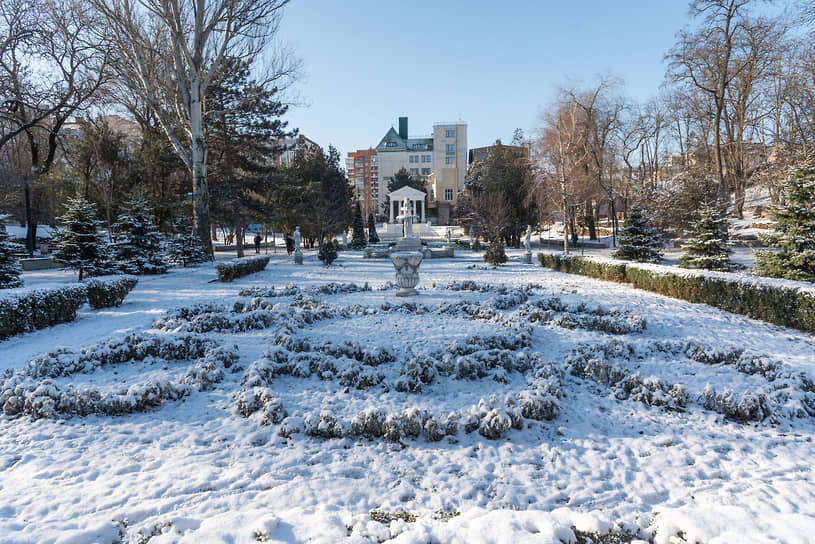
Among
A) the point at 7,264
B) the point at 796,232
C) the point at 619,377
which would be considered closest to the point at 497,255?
the point at 796,232

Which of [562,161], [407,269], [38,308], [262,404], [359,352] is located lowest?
[262,404]

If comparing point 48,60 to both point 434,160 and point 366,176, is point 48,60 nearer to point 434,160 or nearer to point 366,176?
point 434,160

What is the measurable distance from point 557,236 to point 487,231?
48.1 ft

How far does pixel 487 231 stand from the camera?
3122 centimetres

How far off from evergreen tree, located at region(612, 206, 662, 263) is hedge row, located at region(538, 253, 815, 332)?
10.2 ft

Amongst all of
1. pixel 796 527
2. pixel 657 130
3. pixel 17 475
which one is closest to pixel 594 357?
pixel 796 527

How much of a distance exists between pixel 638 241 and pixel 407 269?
34.8 feet

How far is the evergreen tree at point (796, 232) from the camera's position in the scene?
31.5 feet

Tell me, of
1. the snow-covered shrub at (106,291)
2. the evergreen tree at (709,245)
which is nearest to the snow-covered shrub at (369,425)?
the snow-covered shrub at (106,291)

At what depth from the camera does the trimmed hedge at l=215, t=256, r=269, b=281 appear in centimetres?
1434

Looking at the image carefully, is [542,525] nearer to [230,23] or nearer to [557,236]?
[230,23]

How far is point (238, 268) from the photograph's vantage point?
15195mm

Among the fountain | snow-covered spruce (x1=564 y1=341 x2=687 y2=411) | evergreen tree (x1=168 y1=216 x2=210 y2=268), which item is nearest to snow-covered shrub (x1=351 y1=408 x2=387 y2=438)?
snow-covered spruce (x1=564 y1=341 x2=687 y2=411)

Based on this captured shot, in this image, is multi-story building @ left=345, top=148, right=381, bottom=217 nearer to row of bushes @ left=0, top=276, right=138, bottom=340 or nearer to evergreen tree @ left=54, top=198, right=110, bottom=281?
evergreen tree @ left=54, top=198, right=110, bottom=281
